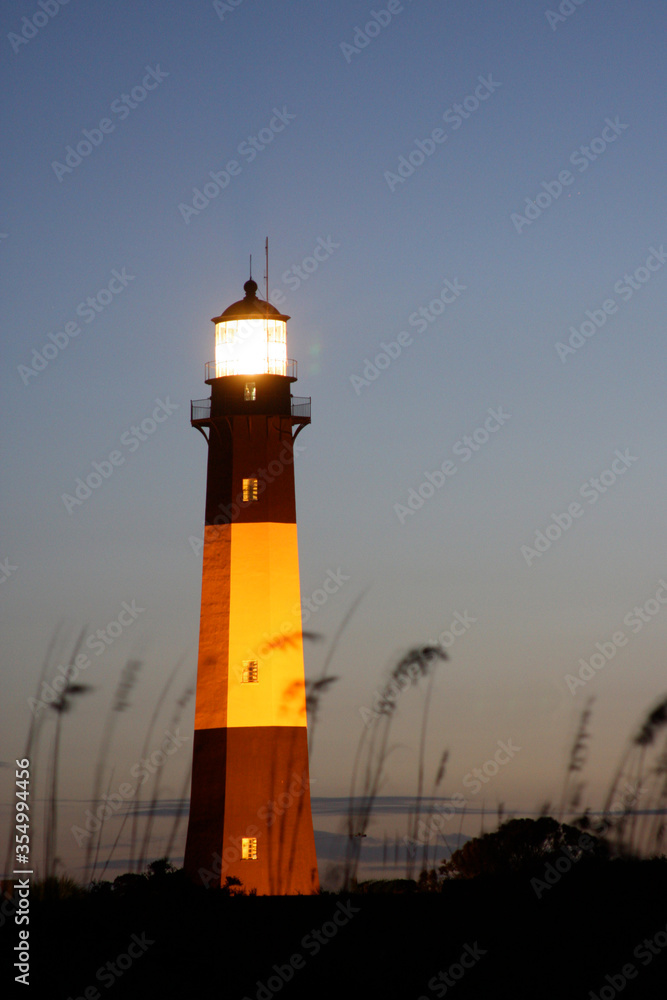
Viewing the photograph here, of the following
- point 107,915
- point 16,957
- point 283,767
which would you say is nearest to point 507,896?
point 107,915

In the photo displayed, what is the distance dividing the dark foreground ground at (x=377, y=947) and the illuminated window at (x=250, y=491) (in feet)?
51.9

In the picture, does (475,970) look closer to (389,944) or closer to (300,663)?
(389,944)

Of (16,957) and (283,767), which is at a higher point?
(283,767)

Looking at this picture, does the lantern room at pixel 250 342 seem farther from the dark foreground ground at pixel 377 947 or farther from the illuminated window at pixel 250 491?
the dark foreground ground at pixel 377 947

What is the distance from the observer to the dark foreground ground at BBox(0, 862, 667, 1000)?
21922mm

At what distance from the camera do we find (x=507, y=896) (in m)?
26.3

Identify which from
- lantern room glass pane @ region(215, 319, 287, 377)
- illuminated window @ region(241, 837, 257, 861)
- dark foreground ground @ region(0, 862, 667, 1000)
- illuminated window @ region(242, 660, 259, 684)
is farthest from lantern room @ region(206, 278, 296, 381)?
dark foreground ground @ region(0, 862, 667, 1000)

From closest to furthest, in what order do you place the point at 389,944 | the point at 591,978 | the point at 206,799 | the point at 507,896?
1. the point at 591,978
2. the point at 389,944
3. the point at 507,896
4. the point at 206,799

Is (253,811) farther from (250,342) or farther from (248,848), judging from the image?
(250,342)

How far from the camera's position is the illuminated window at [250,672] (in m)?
40.8

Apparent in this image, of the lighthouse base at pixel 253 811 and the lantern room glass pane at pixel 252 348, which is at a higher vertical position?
the lantern room glass pane at pixel 252 348

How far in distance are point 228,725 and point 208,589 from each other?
3463 millimetres

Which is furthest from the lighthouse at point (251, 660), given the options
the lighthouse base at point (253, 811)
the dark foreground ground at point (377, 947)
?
the dark foreground ground at point (377, 947)

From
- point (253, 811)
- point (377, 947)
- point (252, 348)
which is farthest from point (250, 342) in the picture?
point (377, 947)
